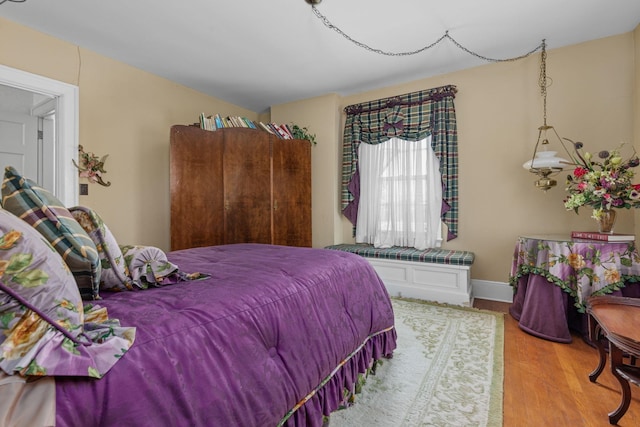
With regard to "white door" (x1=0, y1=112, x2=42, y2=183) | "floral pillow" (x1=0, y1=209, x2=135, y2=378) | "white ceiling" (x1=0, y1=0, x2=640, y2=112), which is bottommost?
"floral pillow" (x1=0, y1=209, x2=135, y2=378)

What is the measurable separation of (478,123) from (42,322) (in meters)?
3.68

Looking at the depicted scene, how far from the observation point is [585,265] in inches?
80.2

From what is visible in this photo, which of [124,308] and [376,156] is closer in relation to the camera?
[124,308]

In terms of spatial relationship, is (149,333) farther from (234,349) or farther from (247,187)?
(247,187)

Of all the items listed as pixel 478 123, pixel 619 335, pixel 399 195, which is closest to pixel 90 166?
pixel 399 195

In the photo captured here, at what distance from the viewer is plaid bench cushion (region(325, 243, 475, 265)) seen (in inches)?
114

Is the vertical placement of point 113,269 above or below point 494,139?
below

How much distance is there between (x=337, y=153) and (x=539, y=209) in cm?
236

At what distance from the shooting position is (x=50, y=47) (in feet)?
8.21

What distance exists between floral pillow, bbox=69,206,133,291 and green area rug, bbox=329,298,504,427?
1099 mm

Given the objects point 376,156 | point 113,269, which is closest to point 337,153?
point 376,156

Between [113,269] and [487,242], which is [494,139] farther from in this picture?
[113,269]

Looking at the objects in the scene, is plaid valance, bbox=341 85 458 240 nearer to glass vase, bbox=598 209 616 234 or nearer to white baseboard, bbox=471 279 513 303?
white baseboard, bbox=471 279 513 303

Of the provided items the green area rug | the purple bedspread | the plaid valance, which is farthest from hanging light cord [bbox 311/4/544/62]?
the green area rug
